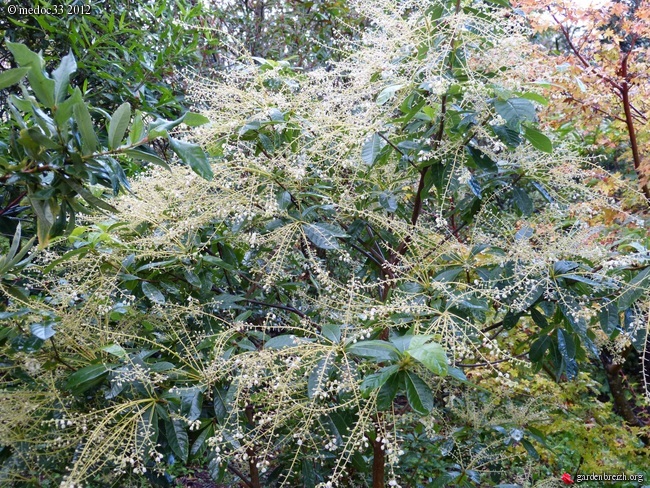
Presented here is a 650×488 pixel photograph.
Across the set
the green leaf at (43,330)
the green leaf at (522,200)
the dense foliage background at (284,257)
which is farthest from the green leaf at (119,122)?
the green leaf at (522,200)

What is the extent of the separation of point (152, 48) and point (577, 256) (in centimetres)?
277

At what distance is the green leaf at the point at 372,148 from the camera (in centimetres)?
163

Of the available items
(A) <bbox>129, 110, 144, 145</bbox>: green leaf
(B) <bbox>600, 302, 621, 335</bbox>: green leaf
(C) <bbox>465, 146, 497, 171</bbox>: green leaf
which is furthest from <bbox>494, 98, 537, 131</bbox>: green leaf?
(A) <bbox>129, 110, 144, 145</bbox>: green leaf

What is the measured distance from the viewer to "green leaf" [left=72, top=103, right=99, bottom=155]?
1.18 meters

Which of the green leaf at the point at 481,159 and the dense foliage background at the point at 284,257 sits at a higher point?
the green leaf at the point at 481,159

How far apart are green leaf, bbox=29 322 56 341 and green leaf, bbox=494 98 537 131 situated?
1417 millimetres

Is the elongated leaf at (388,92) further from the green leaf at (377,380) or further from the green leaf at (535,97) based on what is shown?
the green leaf at (377,380)

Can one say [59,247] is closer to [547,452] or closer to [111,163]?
[111,163]

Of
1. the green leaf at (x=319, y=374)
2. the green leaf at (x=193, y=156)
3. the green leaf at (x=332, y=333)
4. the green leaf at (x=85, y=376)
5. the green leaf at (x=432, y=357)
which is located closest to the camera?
the green leaf at (x=432, y=357)

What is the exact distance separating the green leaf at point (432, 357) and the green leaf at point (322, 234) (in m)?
0.56

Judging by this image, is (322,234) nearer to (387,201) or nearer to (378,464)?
(387,201)

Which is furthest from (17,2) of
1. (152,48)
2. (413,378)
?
(413,378)

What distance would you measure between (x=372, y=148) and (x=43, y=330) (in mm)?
1115

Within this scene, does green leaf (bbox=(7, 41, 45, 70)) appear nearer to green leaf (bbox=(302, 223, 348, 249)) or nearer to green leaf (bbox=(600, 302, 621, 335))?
green leaf (bbox=(302, 223, 348, 249))
